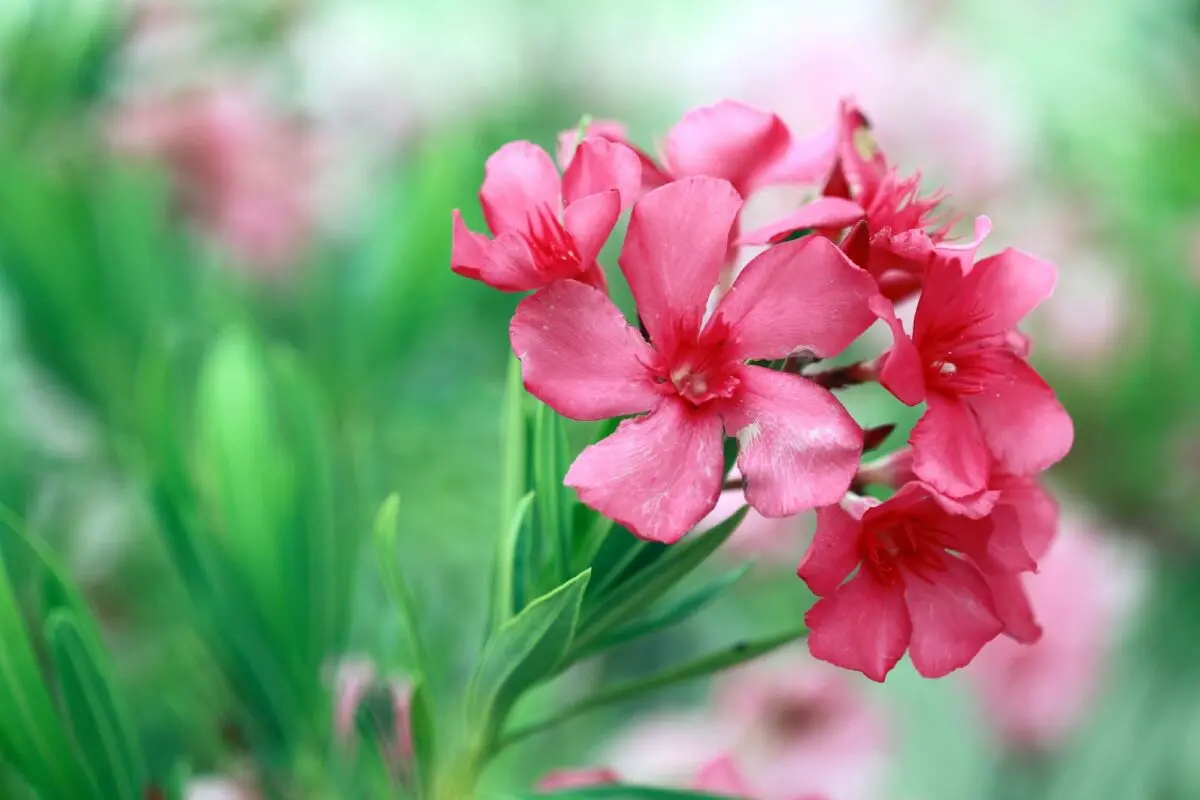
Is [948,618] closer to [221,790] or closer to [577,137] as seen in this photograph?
[577,137]

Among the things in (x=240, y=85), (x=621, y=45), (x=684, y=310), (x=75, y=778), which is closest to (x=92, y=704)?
(x=75, y=778)

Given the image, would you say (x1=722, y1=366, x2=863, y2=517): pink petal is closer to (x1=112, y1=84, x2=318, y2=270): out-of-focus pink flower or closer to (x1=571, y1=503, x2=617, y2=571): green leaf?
(x1=571, y1=503, x2=617, y2=571): green leaf

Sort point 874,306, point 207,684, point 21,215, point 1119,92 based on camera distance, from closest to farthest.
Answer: point 874,306
point 207,684
point 21,215
point 1119,92

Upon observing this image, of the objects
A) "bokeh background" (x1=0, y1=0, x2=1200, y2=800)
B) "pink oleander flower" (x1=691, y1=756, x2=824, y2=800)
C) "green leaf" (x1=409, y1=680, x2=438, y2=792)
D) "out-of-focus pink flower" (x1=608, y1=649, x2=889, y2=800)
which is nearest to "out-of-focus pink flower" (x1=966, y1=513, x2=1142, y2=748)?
"bokeh background" (x1=0, y1=0, x2=1200, y2=800)

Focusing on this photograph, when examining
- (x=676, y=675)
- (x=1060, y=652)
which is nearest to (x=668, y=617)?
(x=676, y=675)

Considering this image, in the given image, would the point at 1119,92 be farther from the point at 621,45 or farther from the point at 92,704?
the point at 92,704
